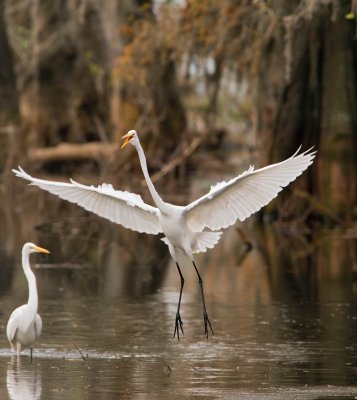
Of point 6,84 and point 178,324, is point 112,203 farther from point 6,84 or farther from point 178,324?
point 6,84

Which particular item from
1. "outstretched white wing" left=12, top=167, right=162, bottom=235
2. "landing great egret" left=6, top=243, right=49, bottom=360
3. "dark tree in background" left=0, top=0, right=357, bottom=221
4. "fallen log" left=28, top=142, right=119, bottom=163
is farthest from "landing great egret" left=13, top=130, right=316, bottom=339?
"fallen log" left=28, top=142, right=119, bottom=163

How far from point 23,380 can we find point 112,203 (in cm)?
279

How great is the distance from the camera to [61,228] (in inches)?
814

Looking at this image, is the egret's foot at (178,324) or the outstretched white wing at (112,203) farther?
the outstretched white wing at (112,203)

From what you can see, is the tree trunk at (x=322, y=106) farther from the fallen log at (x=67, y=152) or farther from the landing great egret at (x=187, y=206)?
the fallen log at (x=67, y=152)

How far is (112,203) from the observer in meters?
11.3

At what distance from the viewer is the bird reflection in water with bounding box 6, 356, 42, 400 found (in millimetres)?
8273

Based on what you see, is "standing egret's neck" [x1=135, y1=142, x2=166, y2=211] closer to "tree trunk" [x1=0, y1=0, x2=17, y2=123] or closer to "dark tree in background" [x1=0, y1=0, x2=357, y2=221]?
"dark tree in background" [x1=0, y1=0, x2=357, y2=221]

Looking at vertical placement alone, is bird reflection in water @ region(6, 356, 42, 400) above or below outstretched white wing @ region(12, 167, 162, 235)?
below

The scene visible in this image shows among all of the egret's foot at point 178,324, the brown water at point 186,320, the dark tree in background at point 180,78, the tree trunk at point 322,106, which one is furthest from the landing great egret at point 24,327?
the tree trunk at point 322,106

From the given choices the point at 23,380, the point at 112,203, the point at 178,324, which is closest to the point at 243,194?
the point at 112,203

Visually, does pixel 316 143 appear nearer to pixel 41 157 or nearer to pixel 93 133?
pixel 41 157

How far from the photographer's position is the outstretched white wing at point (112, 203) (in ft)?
36.0

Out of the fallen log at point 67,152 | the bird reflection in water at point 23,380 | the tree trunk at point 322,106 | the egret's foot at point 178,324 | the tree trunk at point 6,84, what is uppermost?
the tree trunk at point 6,84
